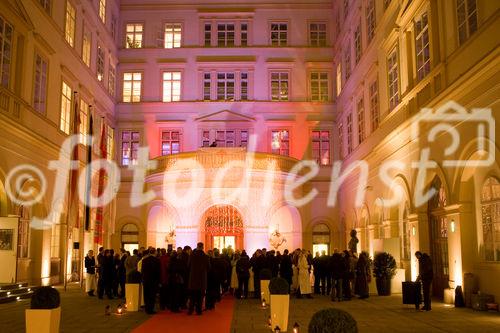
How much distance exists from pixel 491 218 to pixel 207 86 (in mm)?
24260

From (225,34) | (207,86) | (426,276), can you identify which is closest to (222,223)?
(207,86)

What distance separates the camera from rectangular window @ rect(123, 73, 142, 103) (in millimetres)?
36688

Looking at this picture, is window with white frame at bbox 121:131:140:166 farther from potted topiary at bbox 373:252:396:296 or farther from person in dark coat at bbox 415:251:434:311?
person in dark coat at bbox 415:251:434:311

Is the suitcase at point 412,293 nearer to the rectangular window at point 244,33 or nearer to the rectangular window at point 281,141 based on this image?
the rectangular window at point 281,141

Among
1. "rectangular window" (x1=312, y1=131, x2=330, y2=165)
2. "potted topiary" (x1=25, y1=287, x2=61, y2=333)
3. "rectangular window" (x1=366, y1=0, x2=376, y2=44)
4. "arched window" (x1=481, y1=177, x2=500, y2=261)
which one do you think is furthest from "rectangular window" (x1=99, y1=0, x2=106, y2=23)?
"potted topiary" (x1=25, y1=287, x2=61, y2=333)

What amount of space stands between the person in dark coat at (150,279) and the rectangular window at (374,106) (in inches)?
522

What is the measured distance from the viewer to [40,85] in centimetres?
2275

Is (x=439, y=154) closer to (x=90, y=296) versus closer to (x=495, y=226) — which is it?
(x=495, y=226)

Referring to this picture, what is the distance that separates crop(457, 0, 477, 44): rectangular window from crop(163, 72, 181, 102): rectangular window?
23.0 metres

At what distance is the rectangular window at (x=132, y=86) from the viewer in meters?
36.7

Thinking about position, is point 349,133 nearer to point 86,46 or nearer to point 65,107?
point 86,46

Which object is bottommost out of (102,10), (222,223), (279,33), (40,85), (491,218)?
(491,218)

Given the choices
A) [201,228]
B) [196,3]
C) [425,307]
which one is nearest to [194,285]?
[425,307]

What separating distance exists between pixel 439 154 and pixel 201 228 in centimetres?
1664
